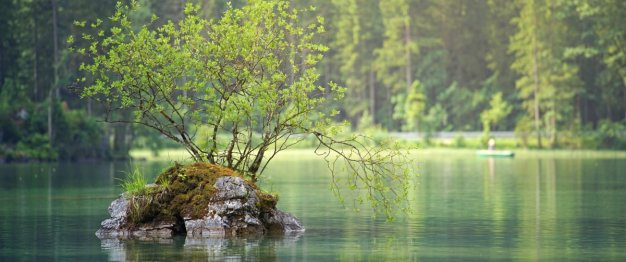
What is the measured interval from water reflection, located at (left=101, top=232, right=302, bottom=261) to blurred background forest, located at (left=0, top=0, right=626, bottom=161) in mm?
38984

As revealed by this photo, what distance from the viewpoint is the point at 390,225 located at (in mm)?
37531

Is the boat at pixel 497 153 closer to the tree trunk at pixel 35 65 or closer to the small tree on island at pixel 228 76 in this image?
the tree trunk at pixel 35 65

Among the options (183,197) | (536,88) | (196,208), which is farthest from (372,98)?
(196,208)


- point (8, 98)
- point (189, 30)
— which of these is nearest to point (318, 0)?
point (8, 98)

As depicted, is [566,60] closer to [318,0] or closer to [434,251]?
[318,0]

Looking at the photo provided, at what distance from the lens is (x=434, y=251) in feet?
98.7

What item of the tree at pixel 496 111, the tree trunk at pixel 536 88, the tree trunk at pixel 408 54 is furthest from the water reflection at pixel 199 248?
the tree trunk at pixel 408 54

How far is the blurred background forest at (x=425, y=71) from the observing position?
98875mm

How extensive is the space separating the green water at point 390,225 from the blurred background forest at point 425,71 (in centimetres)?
1962

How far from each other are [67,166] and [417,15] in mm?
79428

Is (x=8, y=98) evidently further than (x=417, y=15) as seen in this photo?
No

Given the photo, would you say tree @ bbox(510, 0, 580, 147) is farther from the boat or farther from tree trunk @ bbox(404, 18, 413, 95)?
tree trunk @ bbox(404, 18, 413, 95)

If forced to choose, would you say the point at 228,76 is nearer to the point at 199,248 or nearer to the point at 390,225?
the point at 390,225

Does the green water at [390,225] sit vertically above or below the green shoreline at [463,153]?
below
